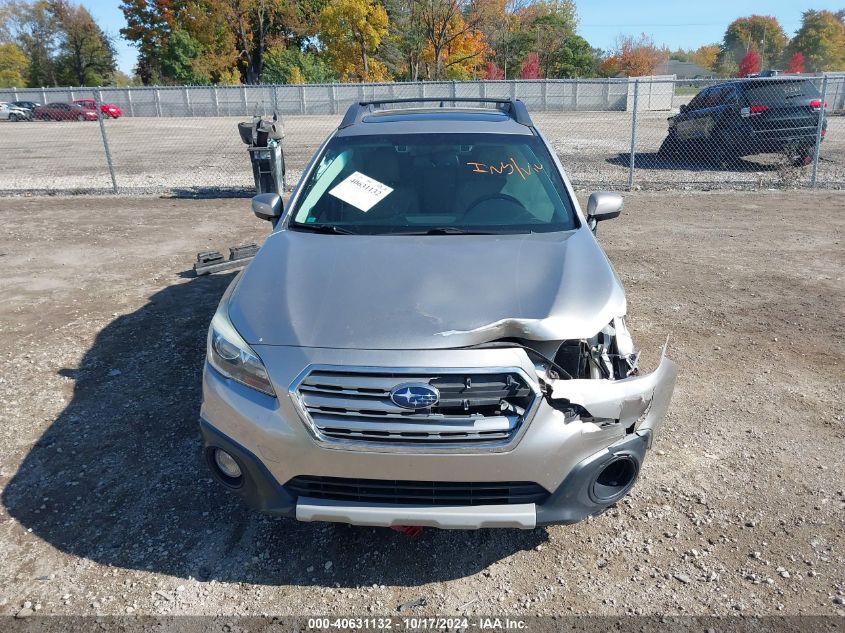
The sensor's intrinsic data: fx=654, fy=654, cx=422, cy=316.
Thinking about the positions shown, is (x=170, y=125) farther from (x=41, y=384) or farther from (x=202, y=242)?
(x=41, y=384)

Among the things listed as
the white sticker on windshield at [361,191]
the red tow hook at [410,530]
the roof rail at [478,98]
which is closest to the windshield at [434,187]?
the white sticker on windshield at [361,191]

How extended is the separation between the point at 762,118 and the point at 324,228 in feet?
38.7

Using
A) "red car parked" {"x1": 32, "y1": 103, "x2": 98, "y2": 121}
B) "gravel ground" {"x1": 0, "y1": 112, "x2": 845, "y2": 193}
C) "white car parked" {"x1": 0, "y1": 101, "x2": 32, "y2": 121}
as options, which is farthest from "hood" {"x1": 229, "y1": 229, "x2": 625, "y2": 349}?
"white car parked" {"x1": 0, "y1": 101, "x2": 32, "y2": 121}

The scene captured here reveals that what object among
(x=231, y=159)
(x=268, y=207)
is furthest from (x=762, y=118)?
(x=231, y=159)

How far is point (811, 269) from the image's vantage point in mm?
6996

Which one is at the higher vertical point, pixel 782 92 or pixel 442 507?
pixel 782 92

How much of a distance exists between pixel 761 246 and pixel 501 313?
6609 mm

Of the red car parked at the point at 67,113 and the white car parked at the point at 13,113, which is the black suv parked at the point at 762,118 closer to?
Answer: the red car parked at the point at 67,113

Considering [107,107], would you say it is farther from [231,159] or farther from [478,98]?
[478,98]

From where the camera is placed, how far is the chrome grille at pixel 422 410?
2453 mm

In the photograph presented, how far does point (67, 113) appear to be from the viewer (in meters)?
→ 36.6

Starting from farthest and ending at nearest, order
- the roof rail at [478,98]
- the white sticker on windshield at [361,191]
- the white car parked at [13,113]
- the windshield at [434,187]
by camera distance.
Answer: the white car parked at [13,113] < the roof rail at [478,98] < the white sticker on windshield at [361,191] < the windshield at [434,187]

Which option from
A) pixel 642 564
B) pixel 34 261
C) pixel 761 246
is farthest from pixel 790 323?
pixel 34 261

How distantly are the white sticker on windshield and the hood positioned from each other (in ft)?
1.43
